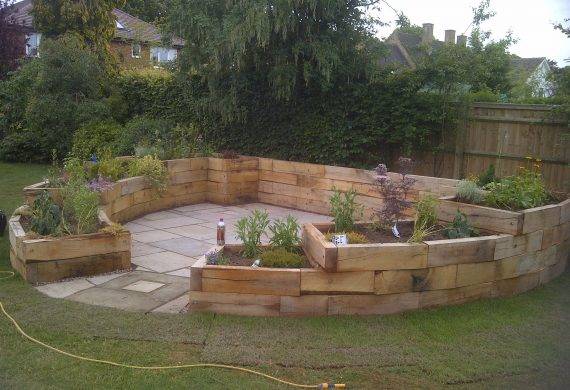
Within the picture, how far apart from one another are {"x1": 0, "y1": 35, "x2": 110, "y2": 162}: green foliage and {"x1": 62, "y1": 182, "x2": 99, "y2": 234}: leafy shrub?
7.12 m

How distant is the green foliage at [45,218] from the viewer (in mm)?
5352

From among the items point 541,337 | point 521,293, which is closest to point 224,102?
point 521,293

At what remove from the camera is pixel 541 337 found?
4.18 m

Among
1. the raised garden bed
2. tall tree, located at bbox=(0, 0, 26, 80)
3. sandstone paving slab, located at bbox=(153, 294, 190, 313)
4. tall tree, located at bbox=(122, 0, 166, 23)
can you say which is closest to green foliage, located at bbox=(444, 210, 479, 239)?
sandstone paving slab, located at bbox=(153, 294, 190, 313)

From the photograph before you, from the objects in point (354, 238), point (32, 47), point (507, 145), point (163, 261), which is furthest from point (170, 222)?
point (32, 47)

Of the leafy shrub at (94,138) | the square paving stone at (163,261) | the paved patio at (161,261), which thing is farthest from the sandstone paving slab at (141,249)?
the leafy shrub at (94,138)

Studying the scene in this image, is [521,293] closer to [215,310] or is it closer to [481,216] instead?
[481,216]

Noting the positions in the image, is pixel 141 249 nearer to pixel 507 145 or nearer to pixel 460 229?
pixel 460 229

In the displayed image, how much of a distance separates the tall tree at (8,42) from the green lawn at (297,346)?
1375cm

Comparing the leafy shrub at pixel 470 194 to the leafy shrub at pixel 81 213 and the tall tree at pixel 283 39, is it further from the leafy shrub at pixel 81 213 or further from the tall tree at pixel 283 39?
the leafy shrub at pixel 81 213

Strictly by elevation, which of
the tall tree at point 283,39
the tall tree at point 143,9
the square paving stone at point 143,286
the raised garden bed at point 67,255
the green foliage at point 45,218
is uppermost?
the tall tree at point 143,9

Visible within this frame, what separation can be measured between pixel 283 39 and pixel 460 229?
497 cm

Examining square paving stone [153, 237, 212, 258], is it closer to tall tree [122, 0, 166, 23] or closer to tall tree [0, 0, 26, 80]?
tall tree [0, 0, 26, 80]

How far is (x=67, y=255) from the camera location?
5.17m
